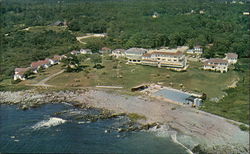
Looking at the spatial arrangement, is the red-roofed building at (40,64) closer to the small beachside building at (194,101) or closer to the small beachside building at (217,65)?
the small beachside building at (194,101)

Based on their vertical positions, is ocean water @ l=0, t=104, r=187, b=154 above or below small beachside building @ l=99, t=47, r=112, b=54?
below

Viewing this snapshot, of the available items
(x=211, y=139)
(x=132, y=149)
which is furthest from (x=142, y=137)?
(x=211, y=139)

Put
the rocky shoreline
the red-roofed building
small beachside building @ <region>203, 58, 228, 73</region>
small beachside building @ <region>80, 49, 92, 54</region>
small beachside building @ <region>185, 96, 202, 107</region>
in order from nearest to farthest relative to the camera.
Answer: the rocky shoreline < small beachside building @ <region>185, 96, 202, 107</region> < small beachside building @ <region>203, 58, 228, 73</region> < the red-roofed building < small beachside building @ <region>80, 49, 92, 54</region>

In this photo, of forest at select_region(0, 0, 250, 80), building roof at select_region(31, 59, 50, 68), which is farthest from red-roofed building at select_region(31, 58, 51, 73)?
forest at select_region(0, 0, 250, 80)

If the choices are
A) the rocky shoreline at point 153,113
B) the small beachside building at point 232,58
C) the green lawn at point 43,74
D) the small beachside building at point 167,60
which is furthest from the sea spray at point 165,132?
the small beachside building at point 232,58

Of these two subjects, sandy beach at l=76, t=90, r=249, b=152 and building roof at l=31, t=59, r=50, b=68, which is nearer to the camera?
sandy beach at l=76, t=90, r=249, b=152

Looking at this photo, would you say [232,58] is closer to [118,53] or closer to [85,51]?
[118,53]

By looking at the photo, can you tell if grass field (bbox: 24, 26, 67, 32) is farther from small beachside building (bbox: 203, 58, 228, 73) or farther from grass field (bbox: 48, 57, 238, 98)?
small beachside building (bbox: 203, 58, 228, 73)
